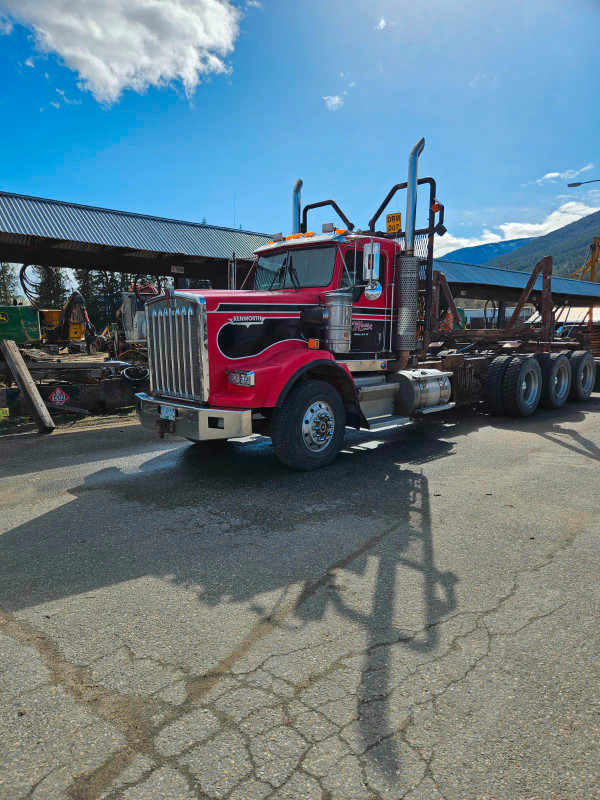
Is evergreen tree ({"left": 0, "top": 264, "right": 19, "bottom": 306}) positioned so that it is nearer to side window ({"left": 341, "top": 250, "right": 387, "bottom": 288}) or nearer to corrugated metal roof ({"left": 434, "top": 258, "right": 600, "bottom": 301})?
corrugated metal roof ({"left": 434, "top": 258, "right": 600, "bottom": 301})

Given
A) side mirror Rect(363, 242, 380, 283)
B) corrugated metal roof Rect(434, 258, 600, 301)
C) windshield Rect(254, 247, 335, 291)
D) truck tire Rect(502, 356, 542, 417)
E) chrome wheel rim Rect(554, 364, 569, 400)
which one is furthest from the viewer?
corrugated metal roof Rect(434, 258, 600, 301)

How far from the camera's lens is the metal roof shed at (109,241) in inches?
585

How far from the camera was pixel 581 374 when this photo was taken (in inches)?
479

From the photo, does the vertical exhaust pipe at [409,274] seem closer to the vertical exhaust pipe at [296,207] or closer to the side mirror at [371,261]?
the side mirror at [371,261]

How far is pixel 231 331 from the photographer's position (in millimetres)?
5922

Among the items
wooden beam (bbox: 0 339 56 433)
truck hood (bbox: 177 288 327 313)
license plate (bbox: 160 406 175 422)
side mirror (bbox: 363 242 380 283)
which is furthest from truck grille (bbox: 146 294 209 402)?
wooden beam (bbox: 0 339 56 433)

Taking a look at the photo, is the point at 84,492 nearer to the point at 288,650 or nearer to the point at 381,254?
the point at 288,650

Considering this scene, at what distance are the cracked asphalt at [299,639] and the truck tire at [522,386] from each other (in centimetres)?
432

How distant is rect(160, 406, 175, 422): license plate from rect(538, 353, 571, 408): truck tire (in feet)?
27.0

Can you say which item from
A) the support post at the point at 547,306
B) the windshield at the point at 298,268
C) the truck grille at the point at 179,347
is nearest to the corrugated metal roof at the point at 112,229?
the windshield at the point at 298,268

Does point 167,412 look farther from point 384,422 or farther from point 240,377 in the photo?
point 384,422

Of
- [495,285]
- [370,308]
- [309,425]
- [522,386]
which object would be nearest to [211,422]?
[309,425]

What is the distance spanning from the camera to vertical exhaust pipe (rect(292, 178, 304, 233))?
9.26 meters

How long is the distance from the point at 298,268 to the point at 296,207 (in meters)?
2.60
